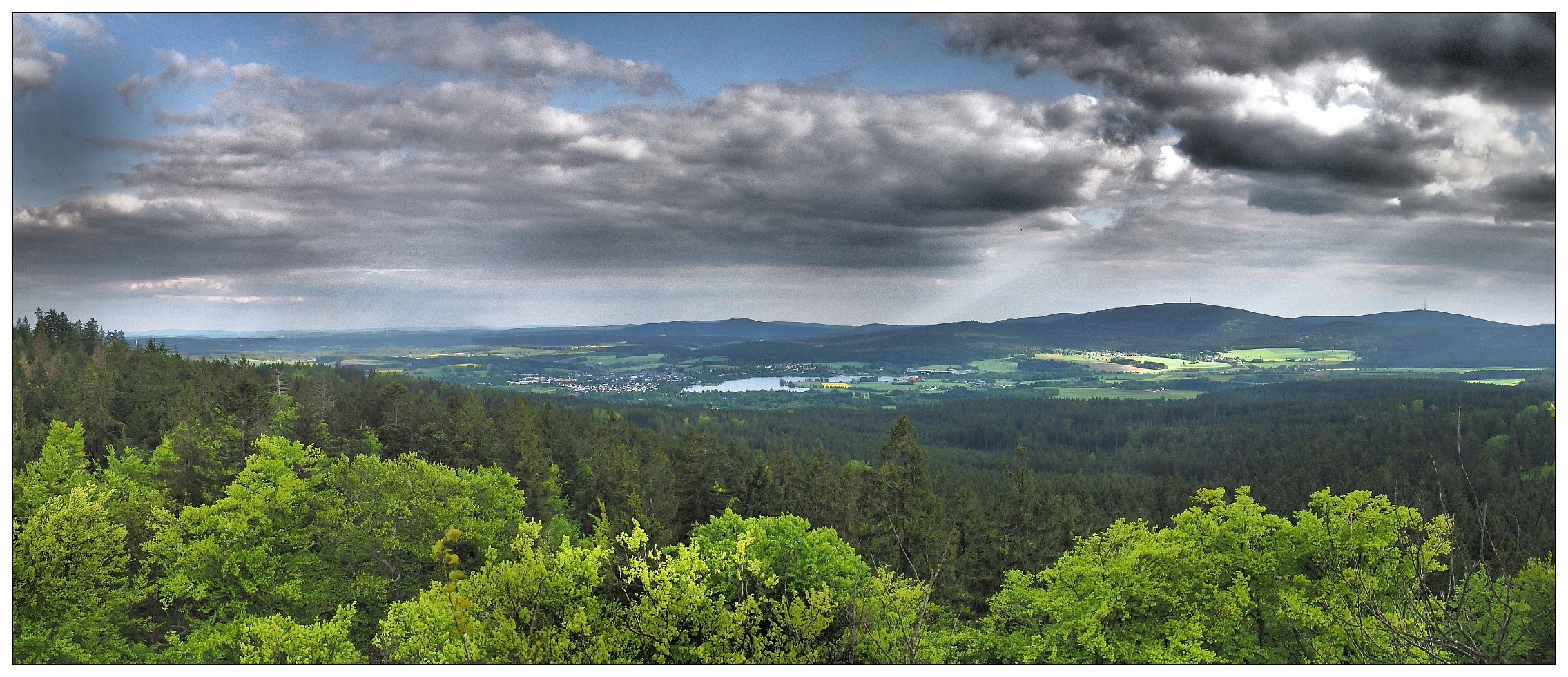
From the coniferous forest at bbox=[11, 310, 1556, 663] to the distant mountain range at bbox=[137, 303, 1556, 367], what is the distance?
2434 centimetres

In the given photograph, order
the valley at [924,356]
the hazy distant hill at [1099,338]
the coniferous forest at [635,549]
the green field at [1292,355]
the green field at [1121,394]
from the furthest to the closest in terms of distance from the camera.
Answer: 1. the hazy distant hill at [1099,338]
2. the green field at [1292,355]
3. the green field at [1121,394]
4. the valley at [924,356]
5. the coniferous forest at [635,549]

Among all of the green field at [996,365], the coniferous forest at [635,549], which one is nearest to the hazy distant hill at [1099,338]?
the green field at [996,365]

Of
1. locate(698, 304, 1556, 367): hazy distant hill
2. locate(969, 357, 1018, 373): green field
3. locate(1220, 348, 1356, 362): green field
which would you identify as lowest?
locate(969, 357, 1018, 373): green field

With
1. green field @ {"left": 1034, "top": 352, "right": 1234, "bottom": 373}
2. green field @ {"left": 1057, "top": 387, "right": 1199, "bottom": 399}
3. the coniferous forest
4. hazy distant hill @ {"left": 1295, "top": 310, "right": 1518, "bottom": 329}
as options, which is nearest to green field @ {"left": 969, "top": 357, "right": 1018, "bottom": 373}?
green field @ {"left": 1034, "top": 352, "right": 1234, "bottom": 373}

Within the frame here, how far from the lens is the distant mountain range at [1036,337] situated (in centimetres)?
6819

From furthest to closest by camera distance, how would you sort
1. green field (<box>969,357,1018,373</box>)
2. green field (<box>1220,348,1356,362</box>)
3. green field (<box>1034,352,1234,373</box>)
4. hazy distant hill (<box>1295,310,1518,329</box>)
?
green field (<box>969,357,1018,373</box>) → green field (<box>1034,352,1234,373</box>) → green field (<box>1220,348,1356,362</box>) → hazy distant hill (<box>1295,310,1518,329</box>)

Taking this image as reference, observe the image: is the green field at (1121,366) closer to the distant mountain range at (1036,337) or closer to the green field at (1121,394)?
the distant mountain range at (1036,337)

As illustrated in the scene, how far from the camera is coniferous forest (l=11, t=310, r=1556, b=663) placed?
1003cm

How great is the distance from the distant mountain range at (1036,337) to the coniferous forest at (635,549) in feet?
79.8

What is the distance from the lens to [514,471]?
2581cm

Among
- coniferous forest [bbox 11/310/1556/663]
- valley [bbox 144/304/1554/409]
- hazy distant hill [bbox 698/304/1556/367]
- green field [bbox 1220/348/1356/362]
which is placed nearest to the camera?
coniferous forest [bbox 11/310/1556/663]

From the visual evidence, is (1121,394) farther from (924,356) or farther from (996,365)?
(924,356)

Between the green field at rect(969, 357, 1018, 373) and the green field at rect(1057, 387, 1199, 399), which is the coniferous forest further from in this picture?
the green field at rect(969, 357, 1018, 373)
